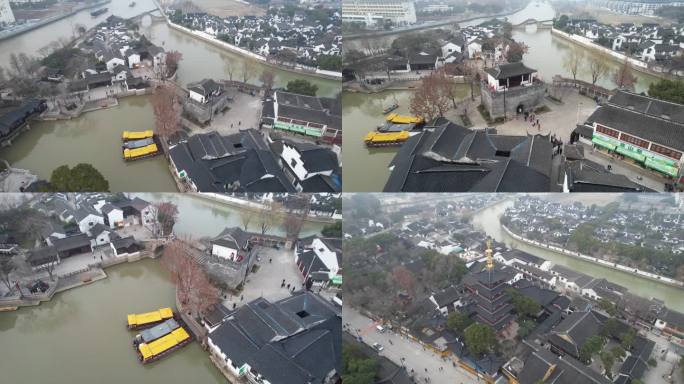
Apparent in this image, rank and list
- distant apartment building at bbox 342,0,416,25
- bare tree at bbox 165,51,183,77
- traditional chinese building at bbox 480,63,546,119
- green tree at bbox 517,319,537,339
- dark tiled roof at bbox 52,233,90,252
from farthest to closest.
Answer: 1. dark tiled roof at bbox 52,233,90,252
2. bare tree at bbox 165,51,183,77
3. traditional chinese building at bbox 480,63,546,119
4. distant apartment building at bbox 342,0,416,25
5. green tree at bbox 517,319,537,339

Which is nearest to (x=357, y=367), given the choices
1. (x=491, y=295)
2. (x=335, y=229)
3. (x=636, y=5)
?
(x=335, y=229)

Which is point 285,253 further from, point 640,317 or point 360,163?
point 640,317

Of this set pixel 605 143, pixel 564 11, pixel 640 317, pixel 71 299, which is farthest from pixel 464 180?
pixel 71 299

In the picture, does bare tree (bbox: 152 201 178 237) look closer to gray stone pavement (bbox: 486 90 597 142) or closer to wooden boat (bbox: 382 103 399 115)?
wooden boat (bbox: 382 103 399 115)

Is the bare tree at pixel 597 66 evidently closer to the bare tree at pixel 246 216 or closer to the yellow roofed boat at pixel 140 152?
the bare tree at pixel 246 216

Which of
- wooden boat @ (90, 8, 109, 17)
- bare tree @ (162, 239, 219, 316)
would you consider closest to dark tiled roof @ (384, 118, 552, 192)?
bare tree @ (162, 239, 219, 316)

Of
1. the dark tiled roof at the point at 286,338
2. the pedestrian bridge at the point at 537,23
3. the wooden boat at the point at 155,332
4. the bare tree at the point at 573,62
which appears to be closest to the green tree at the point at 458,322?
the dark tiled roof at the point at 286,338
